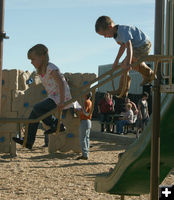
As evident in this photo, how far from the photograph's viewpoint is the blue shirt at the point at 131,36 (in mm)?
4336

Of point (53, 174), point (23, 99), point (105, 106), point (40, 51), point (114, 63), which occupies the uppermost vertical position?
point (40, 51)

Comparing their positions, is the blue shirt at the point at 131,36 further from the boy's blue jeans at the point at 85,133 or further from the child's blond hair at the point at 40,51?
the boy's blue jeans at the point at 85,133

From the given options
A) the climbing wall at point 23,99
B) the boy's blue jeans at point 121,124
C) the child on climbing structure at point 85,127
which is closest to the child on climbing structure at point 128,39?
the child on climbing structure at point 85,127

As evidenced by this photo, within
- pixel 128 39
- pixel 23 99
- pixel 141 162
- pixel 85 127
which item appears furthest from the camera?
pixel 23 99

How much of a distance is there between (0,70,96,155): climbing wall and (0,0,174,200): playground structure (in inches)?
271

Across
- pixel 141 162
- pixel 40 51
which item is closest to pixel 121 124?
pixel 40 51

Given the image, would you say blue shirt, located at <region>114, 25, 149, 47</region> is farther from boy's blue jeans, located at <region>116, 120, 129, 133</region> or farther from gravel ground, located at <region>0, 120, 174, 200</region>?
boy's blue jeans, located at <region>116, 120, 129, 133</region>

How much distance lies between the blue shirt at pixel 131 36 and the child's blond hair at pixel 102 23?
0.12 m

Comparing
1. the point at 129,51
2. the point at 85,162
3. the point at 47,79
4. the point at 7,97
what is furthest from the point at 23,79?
the point at 129,51

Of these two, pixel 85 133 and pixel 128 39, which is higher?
pixel 128 39

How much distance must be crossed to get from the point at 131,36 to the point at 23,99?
7.63 meters

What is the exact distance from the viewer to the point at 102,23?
4430 millimetres

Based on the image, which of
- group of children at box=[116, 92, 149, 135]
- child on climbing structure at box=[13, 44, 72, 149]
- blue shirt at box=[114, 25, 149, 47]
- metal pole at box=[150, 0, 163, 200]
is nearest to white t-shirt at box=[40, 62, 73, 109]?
child on climbing structure at box=[13, 44, 72, 149]

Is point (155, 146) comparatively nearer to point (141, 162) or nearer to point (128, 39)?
point (141, 162)
